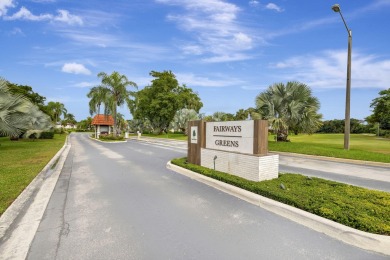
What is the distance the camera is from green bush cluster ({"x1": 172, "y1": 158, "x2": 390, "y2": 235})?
13.4 feet

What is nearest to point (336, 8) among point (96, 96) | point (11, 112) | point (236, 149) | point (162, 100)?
point (236, 149)

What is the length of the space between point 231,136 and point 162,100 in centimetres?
4423

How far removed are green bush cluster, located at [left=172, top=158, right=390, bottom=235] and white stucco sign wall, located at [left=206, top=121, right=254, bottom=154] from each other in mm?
1205

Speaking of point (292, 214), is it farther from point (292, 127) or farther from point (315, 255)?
point (292, 127)

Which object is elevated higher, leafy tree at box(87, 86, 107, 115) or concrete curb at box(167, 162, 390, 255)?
leafy tree at box(87, 86, 107, 115)

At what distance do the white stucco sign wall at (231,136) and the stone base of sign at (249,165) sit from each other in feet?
0.73

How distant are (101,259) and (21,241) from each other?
5.08 feet

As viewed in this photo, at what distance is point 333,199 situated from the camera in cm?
514

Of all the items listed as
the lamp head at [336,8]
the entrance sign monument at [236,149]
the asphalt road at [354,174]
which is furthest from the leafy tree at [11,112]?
the lamp head at [336,8]


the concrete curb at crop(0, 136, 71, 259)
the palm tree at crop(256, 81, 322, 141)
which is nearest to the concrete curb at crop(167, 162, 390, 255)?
the concrete curb at crop(0, 136, 71, 259)

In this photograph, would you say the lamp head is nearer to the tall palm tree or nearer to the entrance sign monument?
the entrance sign monument

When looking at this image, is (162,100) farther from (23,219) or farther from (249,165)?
(23,219)

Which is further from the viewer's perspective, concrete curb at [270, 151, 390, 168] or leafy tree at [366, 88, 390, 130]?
leafy tree at [366, 88, 390, 130]

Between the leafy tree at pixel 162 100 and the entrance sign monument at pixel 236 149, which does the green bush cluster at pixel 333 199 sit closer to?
the entrance sign monument at pixel 236 149
